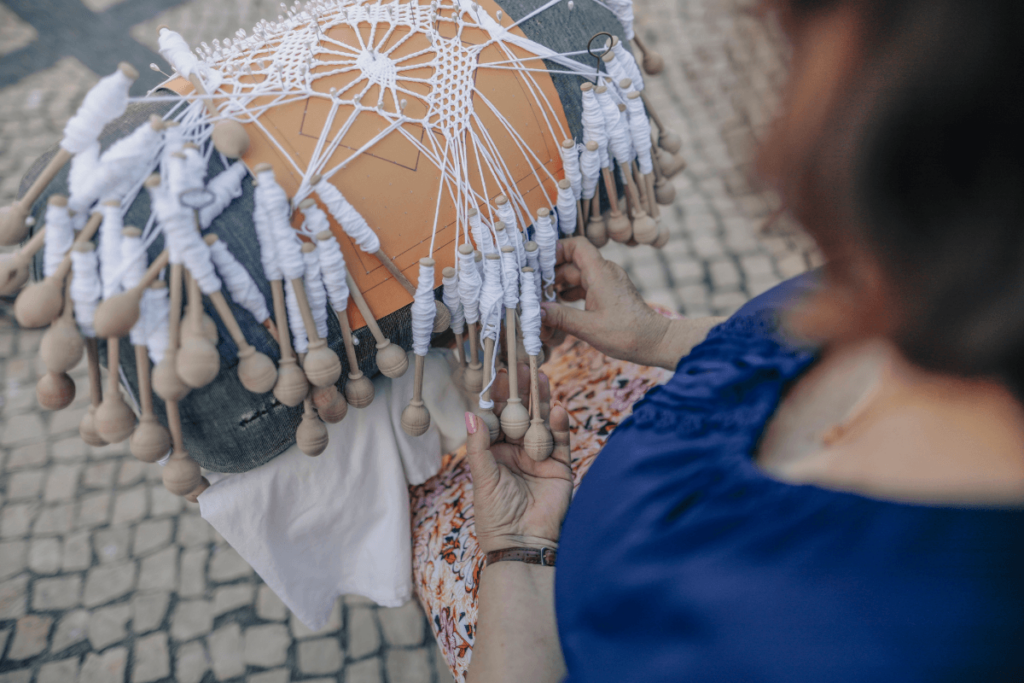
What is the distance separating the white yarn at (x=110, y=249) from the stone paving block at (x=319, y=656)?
1405 millimetres

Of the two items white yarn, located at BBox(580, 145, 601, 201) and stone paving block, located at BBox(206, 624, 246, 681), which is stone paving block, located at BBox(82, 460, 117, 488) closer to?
stone paving block, located at BBox(206, 624, 246, 681)

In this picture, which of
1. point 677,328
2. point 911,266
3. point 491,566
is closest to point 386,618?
point 491,566

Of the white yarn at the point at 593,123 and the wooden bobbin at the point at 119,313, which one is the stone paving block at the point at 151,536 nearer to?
the wooden bobbin at the point at 119,313

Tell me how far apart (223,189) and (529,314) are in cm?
48

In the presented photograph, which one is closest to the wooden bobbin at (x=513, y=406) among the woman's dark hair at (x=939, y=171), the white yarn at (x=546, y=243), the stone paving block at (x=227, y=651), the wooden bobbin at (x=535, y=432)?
the wooden bobbin at (x=535, y=432)

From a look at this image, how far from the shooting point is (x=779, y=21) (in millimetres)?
743

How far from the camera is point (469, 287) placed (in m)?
0.97

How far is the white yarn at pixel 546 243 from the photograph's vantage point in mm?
1024

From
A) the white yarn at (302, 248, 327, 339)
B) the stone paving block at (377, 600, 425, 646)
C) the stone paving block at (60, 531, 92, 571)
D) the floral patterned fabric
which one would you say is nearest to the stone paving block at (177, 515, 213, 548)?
the stone paving block at (60, 531, 92, 571)

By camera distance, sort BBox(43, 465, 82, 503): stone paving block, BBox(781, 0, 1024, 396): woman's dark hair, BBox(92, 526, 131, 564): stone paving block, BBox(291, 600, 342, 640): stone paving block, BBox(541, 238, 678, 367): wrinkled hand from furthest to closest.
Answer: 1. BBox(43, 465, 82, 503): stone paving block
2. BBox(92, 526, 131, 564): stone paving block
3. BBox(291, 600, 342, 640): stone paving block
4. BBox(541, 238, 678, 367): wrinkled hand
5. BBox(781, 0, 1024, 396): woman's dark hair

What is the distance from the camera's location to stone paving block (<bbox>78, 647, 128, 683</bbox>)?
1.75m

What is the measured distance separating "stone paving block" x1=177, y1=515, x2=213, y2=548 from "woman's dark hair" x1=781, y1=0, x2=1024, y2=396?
1.97 m

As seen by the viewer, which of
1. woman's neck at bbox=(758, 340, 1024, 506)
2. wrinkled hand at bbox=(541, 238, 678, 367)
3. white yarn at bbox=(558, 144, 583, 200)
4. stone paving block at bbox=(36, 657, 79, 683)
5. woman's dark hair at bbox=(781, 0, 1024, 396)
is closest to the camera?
woman's dark hair at bbox=(781, 0, 1024, 396)

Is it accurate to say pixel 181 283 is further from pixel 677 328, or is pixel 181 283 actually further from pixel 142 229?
pixel 677 328
